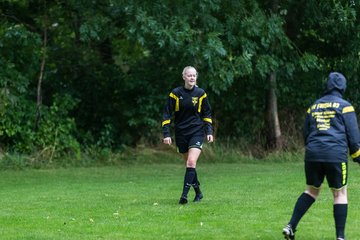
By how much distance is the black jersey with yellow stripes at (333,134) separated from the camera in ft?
26.1

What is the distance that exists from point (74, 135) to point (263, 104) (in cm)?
552

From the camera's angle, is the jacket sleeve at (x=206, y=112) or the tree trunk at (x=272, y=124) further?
the tree trunk at (x=272, y=124)

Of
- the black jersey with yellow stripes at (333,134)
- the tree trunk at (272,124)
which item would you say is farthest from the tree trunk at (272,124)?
the black jersey with yellow stripes at (333,134)

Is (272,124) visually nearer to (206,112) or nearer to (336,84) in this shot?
(206,112)

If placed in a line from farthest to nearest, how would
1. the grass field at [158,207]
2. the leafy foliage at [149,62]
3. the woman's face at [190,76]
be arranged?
the leafy foliage at [149,62]
the woman's face at [190,76]
the grass field at [158,207]

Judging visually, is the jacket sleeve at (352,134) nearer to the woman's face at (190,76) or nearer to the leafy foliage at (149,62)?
the woman's face at (190,76)

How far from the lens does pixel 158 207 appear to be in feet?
36.2

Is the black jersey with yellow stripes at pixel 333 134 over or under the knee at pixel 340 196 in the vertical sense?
over

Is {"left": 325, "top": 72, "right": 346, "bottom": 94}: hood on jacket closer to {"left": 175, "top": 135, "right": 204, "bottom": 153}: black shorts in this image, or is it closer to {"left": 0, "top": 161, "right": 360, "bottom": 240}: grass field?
{"left": 0, "top": 161, "right": 360, "bottom": 240}: grass field

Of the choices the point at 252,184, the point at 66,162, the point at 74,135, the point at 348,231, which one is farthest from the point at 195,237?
the point at 74,135

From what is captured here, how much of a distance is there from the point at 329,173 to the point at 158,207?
3560mm

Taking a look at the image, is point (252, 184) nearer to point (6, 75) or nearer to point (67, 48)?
point (6, 75)

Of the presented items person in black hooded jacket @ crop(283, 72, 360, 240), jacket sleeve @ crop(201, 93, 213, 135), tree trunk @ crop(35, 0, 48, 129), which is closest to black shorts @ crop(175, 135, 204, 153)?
jacket sleeve @ crop(201, 93, 213, 135)

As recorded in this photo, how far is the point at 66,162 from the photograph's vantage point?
67.1ft
